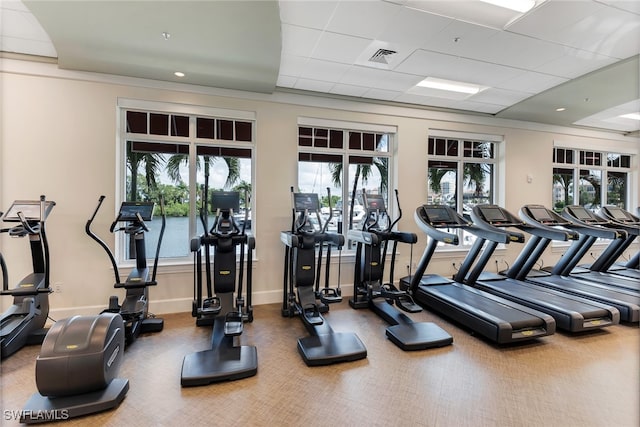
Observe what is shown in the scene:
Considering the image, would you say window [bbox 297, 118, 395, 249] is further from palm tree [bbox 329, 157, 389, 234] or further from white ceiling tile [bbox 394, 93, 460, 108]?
white ceiling tile [bbox 394, 93, 460, 108]

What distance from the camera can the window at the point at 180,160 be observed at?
13.4ft

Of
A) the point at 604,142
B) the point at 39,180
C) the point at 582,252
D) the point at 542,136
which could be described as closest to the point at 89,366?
the point at 39,180

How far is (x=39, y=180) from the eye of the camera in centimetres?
361

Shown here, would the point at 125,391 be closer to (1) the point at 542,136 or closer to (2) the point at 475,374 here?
(2) the point at 475,374

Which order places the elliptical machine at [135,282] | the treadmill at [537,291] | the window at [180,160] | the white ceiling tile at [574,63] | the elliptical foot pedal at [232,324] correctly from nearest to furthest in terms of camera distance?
the elliptical foot pedal at [232,324], the elliptical machine at [135,282], the treadmill at [537,291], the white ceiling tile at [574,63], the window at [180,160]

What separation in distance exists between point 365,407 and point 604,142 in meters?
8.92

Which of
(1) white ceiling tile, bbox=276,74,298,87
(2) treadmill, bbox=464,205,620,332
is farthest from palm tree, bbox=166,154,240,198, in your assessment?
(2) treadmill, bbox=464,205,620,332

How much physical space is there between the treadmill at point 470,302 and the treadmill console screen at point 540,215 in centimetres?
131

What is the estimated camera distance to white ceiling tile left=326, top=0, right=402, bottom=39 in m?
2.86

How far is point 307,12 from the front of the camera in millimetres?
2949

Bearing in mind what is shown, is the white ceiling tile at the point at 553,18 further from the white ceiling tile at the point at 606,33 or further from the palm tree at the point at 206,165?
the palm tree at the point at 206,165

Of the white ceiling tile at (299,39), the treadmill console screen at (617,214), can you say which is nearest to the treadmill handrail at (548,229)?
the treadmill console screen at (617,214)

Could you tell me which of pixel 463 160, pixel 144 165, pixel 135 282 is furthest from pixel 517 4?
pixel 135 282

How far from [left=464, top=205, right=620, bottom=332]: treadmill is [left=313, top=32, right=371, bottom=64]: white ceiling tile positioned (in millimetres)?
2979
